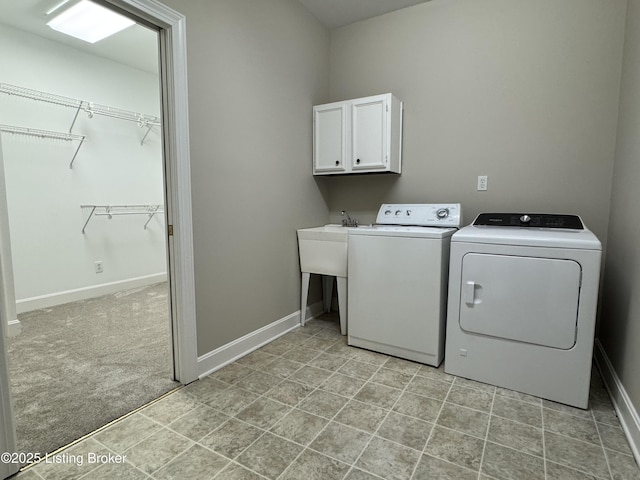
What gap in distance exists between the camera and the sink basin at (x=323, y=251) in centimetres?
261

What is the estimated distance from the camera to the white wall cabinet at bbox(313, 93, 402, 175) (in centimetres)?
266

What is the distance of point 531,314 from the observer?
1.80 meters

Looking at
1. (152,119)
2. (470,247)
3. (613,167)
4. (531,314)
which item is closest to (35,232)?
(152,119)

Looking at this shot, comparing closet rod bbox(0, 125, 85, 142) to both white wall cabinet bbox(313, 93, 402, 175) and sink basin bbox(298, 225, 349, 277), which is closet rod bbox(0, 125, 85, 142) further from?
sink basin bbox(298, 225, 349, 277)

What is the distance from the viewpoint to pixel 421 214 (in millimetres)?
2648

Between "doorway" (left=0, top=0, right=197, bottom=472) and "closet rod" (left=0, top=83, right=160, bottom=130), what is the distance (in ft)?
7.86

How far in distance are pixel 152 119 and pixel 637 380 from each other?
196 inches

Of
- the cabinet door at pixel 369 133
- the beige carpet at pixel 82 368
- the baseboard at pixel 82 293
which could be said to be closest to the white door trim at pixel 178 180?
the beige carpet at pixel 82 368

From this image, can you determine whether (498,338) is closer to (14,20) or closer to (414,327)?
(414,327)

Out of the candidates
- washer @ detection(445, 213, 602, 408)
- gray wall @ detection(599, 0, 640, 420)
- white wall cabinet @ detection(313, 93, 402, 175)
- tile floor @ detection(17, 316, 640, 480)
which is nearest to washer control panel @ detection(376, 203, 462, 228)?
white wall cabinet @ detection(313, 93, 402, 175)

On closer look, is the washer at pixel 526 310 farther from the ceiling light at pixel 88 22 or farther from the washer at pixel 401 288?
the ceiling light at pixel 88 22

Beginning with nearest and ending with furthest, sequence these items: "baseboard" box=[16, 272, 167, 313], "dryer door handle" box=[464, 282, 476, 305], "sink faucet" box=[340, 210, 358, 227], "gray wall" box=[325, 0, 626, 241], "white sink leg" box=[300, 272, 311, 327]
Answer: "dryer door handle" box=[464, 282, 476, 305], "gray wall" box=[325, 0, 626, 241], "white sink leg" box=[300, 272, 311, 327], "sink faucet" box=[340, 210, 358, 227], "baseboard" box=[16, 272, 167, 313]

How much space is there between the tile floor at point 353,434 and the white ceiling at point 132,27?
280 centimetres

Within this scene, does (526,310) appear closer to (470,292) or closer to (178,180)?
(470,292)
